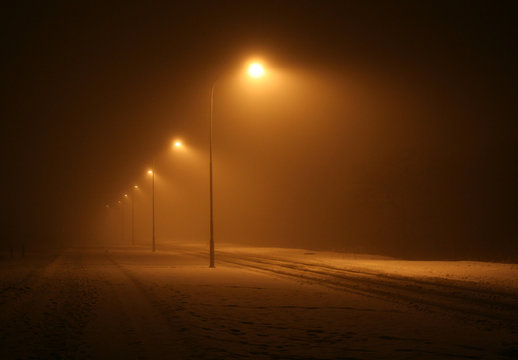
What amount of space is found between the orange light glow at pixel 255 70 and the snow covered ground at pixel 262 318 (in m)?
9.45

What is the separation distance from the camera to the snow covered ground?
986 cm

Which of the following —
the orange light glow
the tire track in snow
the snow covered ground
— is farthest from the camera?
the orange light glow

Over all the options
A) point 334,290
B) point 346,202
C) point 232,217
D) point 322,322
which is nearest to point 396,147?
point 346,202

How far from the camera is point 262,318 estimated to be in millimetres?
13234

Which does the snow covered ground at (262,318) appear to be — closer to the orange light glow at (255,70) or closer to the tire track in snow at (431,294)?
the tire track in snow at (431,294)

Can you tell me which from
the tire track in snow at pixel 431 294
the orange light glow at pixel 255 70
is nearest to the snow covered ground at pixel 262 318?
the tire track in snow at pixel 431 294

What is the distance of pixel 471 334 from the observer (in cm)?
1119

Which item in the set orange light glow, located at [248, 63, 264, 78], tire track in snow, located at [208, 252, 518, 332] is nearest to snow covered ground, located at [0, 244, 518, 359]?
tire track in snow, located at [208, 252, 518, 332]

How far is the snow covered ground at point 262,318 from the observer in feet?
32.3

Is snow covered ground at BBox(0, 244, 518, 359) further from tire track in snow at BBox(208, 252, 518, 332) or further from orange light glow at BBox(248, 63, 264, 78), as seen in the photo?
orange light glow at BBox(248, 63, 264, 78)

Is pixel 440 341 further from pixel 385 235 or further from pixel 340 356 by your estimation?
pixel 385 235

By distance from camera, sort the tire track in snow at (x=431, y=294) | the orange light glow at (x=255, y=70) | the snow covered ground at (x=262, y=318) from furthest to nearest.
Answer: the orange light glow at (x=255, y=70) < the tire track in snow at (x=431, y=294) < the snow covered ground at (x=262, y=318)

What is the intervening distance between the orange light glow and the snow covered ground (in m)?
9.45

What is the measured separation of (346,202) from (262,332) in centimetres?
8161
